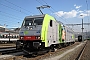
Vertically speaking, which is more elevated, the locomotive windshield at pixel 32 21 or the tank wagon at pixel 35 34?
the locomotive windshield at pixel 32 21

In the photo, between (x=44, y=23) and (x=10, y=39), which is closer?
(x=44, y=23)

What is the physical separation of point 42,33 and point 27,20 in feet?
7.35

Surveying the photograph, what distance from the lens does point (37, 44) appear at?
440 inches

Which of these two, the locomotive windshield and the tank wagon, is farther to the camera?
the locomotive windshield

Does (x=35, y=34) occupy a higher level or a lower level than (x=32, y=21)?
lower

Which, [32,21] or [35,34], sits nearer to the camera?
[35,34]

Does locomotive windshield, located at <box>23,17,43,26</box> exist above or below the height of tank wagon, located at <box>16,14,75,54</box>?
above

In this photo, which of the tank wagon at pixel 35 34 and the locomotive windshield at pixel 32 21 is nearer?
the tank wagon at pixel 35 34

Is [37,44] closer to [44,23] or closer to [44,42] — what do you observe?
[44,42]

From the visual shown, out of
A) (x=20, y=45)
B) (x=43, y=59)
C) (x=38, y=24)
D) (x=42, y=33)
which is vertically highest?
(x=38, y=24)

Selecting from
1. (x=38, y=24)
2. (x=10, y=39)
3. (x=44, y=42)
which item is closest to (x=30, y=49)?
(x=44, y=42)

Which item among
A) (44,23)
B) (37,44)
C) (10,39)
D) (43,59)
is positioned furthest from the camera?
(10,39)

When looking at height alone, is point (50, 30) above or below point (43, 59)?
above

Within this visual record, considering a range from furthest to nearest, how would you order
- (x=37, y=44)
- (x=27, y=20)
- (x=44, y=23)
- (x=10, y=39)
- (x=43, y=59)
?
(x=10, y=39)
(x=27, y=20)
(x=44, y=23)
(x=37, y=44)
(x=43, y=59)
